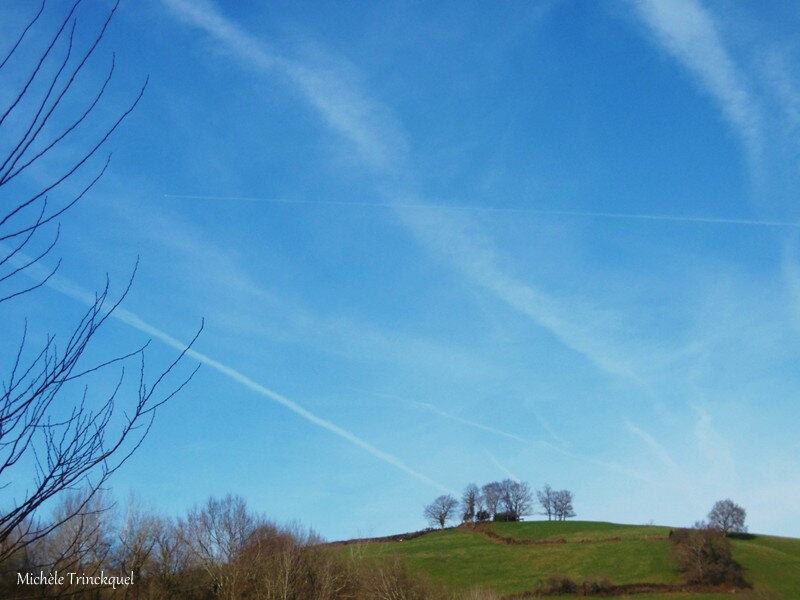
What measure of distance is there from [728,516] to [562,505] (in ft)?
115

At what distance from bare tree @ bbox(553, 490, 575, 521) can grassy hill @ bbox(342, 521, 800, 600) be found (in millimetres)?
30168

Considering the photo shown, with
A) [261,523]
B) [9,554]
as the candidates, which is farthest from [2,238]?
[261,523]

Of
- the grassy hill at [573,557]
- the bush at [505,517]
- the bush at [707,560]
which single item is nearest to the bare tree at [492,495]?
the bush at [505,517]

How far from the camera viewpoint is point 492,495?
12169cm

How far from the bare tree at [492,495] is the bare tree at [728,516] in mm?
34896

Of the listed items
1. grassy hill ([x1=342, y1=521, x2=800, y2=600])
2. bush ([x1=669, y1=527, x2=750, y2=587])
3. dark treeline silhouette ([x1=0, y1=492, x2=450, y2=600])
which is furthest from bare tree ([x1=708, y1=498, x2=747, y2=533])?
dark treeline silhouette ([x1=0, y1=492, x2=450, y2=600])

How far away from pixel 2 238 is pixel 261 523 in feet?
212

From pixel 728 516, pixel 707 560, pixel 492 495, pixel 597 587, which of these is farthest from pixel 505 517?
pixel 597 587

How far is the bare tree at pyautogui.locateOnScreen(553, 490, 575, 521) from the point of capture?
4997 inches

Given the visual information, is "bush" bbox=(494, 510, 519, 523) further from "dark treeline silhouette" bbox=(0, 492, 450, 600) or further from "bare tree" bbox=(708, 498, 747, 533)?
"dark treeline silhouette" bbox=(0, 492, 450, 600)

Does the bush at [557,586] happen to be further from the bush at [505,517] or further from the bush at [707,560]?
the bush at [505,517]

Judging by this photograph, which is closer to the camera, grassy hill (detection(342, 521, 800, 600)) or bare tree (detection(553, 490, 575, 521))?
grassy hill (detection(342, 521, 800, 600))

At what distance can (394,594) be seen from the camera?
2012 inches

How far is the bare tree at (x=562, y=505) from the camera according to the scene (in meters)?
→ 127
